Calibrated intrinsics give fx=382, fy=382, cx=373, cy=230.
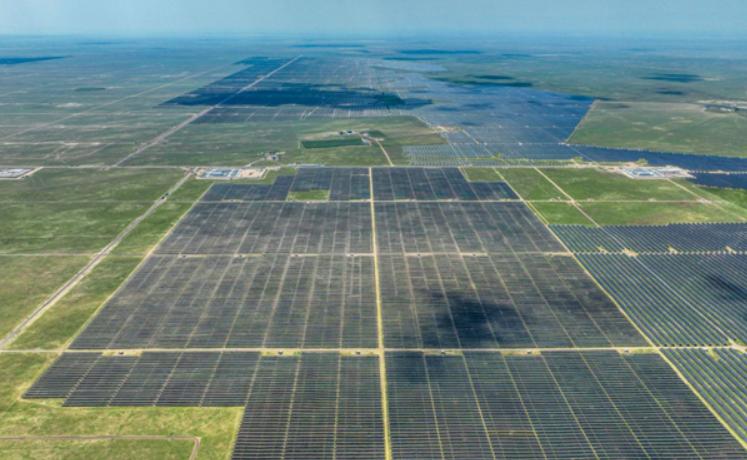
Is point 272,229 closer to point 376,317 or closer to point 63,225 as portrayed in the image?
point 376,317

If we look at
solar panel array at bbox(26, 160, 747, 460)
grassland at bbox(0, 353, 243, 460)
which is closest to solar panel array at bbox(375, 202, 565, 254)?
solar panel array at bbox(26, 160, 747, 460)

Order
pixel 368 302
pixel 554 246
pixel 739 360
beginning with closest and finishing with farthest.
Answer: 1. pixel 739 360
2. pixel 368 302
3. pixel 554 246

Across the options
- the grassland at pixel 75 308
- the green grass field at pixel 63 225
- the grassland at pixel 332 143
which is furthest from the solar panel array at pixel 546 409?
the grassland at pixel 332 143

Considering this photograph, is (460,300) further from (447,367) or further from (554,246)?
(554,246)

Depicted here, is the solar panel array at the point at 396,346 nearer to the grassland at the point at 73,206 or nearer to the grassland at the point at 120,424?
the grassland at the point at 120,424

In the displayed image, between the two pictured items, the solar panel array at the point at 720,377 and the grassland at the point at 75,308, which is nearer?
the solar panel array at the point at 720,377

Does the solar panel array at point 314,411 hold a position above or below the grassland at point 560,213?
below

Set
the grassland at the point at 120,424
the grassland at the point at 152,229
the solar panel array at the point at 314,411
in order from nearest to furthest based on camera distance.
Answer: the grassland at the point at 120,424
the solar panel array at the point at 314,411
the grassland at the point at 152,229

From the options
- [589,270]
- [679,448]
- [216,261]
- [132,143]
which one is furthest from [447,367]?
[132,143]
